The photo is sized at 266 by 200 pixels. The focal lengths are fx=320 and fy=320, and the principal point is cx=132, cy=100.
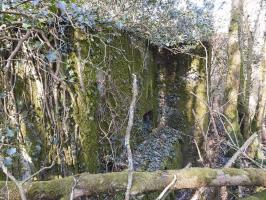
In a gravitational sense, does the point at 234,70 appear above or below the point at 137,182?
above

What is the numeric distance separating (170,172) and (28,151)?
228 cm

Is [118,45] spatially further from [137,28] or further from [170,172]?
A: [170,172]

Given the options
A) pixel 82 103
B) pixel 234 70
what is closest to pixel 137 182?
pixel 82 103

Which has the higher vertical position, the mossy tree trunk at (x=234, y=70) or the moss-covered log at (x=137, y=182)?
the mossy tree trunk at (x=234, y=70)

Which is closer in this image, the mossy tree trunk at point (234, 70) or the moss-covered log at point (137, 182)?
the moss-covered log at point (137, 182)

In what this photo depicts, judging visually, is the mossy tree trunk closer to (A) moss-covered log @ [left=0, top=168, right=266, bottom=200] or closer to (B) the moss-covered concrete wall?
(B) the moss-covered concrete wall

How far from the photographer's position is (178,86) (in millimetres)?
9016

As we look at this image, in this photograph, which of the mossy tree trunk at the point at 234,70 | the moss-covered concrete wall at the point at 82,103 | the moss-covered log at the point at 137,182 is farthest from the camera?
the mossy tree trunk at the point at 234,70

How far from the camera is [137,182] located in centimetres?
265

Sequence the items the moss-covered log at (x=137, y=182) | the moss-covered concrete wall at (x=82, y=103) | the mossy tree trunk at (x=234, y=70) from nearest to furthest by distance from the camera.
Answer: the moss-covered log at (x=137, y=182)
the moss-covered concrete wall at (x=82, y=103)
the mossy tree trunk at (x=234, y=70)

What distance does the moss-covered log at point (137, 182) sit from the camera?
2.48 metres

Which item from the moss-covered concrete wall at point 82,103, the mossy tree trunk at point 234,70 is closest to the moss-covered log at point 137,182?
the moss-covered concrete wall at point 82,103

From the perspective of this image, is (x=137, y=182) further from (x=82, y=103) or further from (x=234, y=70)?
(x=234, y=70)

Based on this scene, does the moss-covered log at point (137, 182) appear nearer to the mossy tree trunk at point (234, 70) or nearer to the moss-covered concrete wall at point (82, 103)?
the moss-covered concrete wall at point (82, 103)
